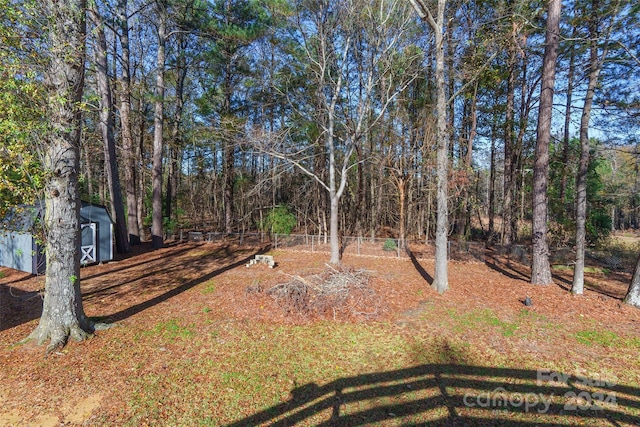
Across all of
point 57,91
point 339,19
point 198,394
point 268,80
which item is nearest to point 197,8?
point 268,80

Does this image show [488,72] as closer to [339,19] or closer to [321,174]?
[339,19]

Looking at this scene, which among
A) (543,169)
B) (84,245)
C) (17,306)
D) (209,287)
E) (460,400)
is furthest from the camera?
(84,245)

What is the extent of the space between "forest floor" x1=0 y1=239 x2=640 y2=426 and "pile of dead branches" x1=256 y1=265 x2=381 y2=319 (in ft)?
0.29

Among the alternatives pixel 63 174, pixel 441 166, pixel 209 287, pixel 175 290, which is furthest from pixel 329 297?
pixel 63 174

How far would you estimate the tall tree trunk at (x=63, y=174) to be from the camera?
471 cm

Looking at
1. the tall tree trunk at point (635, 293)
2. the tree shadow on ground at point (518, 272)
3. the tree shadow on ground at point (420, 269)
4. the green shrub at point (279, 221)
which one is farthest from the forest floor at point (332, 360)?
the green shrub at point (279, 221)

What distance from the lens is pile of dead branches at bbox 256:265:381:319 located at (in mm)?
6633

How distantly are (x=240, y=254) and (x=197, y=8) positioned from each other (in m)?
11.9

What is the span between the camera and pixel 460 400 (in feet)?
12.5

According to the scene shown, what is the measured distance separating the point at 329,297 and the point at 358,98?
11410 mm

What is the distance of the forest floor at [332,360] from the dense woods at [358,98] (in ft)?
7.32

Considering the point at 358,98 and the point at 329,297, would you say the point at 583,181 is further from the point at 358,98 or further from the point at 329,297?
the point at 358,98

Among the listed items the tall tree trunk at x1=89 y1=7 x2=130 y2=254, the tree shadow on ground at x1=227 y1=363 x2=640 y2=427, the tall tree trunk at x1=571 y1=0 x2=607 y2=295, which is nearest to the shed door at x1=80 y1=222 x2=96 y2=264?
the tall tree trunk at x1=89 y1=7 x2=130 y2=254

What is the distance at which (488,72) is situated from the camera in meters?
12.8
